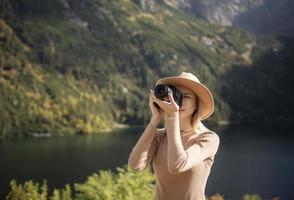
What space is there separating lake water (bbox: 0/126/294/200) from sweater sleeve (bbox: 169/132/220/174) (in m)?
63.2

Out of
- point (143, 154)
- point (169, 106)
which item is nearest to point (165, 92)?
point (169, 106)

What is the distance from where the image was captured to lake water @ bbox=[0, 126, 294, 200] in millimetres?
78875

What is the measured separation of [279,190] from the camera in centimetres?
7662

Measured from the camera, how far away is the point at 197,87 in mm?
6324

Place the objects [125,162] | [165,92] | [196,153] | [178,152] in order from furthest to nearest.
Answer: [125,162]
[196,153]
[165,92]
[178,152]

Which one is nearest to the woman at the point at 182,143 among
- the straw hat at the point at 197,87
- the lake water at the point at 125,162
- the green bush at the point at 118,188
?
the straw hat at the point at 197,87

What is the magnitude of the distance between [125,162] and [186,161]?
332 ft

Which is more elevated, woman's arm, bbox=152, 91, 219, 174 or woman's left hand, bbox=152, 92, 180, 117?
woman's left hand, bbox=152, 92, 180, 117

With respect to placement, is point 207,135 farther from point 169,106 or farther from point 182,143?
point 169,106

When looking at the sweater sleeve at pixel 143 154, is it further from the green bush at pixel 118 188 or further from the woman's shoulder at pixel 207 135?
the green bush at pixel 118 188

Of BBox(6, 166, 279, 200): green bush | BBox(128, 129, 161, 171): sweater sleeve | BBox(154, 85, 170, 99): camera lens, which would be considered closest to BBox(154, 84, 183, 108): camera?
BBox(154, 85, 170, 99): camera lens

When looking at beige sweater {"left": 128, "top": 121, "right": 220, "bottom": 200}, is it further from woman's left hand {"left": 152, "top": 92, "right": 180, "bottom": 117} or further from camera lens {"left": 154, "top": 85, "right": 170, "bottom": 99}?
camera lens {"left": 154, "top": 85, "right": 170, "bottom": 99}

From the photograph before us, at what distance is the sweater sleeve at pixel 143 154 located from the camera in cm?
638

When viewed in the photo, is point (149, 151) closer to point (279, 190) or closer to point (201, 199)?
point (201, 199)
